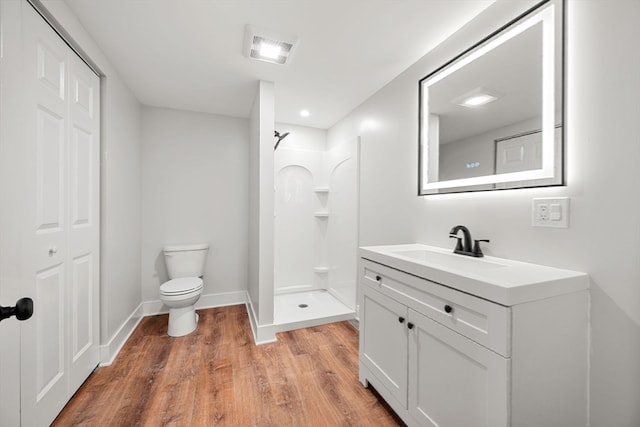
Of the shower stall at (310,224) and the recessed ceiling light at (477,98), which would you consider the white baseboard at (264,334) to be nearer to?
the shower stall at (310,224)

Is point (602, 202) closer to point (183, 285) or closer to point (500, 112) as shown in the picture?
point (500, 112)

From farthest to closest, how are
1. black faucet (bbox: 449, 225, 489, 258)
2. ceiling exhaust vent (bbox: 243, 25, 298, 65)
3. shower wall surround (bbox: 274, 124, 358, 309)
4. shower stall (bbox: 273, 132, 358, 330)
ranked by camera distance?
shower wall surround (bbox: 274, 124, 358, 309)
shower stall (bbox: 273, 132, 358, 330)
ceiling exhaust vent (bbox: 243, 25, 298, 65)
black faucet (bbox: 449, 225, 489, 258)

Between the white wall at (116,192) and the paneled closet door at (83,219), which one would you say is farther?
the white wall at (116,192)

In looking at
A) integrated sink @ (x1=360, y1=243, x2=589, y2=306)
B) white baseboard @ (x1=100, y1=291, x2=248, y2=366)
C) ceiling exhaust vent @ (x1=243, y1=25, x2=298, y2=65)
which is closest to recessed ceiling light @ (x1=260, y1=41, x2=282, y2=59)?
ceiling exhaust vent @ (x1=243, y1=25, x2=298, y2=65)

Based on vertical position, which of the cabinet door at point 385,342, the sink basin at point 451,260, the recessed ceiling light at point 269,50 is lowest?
the cabinet door at point 385,342

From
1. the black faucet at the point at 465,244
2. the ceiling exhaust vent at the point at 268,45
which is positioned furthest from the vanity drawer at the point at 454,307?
the ceiling exhaust vent at the point at 268,45

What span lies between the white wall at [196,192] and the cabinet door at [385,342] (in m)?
2.04

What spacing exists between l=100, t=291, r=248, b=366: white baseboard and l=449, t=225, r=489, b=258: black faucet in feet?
8.51

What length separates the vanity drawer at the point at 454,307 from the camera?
2.91 feet

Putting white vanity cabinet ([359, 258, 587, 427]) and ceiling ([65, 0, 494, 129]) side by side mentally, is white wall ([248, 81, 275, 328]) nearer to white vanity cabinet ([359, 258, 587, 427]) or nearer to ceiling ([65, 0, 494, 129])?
ceiling ([65, 0, 494, 129])

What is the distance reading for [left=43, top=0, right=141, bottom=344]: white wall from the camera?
6.32ft

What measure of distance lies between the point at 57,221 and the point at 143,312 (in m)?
1.86

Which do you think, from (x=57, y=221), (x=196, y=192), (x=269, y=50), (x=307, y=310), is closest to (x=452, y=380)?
(x=307, y=310)

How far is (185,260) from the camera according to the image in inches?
109
